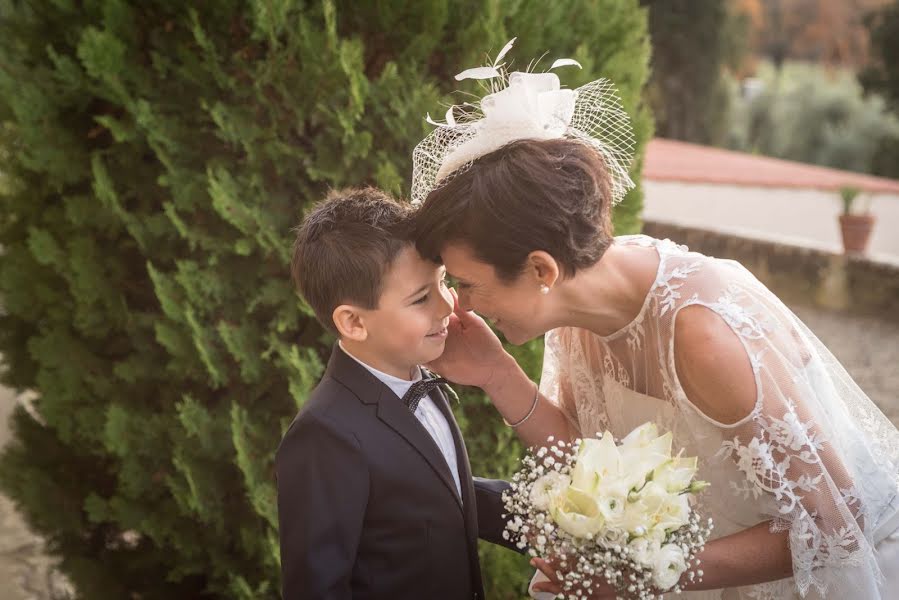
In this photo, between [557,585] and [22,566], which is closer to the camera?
[557,585]

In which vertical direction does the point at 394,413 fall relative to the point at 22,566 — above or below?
above

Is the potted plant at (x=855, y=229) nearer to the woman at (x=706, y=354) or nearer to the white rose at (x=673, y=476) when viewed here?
the woman at (x=706, y=354)

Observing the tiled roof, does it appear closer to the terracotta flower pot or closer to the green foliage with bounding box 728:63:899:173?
the terracotta flower pot

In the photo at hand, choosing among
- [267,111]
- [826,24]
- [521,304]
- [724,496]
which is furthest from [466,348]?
[826,24]

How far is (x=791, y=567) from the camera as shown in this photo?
2.21 m

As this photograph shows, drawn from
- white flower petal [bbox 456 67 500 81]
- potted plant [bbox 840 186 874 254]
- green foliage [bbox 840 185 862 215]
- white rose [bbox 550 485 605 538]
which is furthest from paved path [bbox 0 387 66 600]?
green foliage [bbox 840 185 862 215]

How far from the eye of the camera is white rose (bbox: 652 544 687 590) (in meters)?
1.81

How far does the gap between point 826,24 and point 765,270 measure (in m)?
33.6

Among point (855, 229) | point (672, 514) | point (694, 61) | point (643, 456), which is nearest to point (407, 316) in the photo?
point (643, 456)

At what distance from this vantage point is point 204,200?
297 cm

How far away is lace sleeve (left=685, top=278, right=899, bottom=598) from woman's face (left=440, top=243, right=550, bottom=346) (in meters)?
0.42

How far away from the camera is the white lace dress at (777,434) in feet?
6.99

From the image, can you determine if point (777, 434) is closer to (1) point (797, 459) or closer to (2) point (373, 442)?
(1) point (797, 459)

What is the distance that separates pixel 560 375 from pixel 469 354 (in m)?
0.37
